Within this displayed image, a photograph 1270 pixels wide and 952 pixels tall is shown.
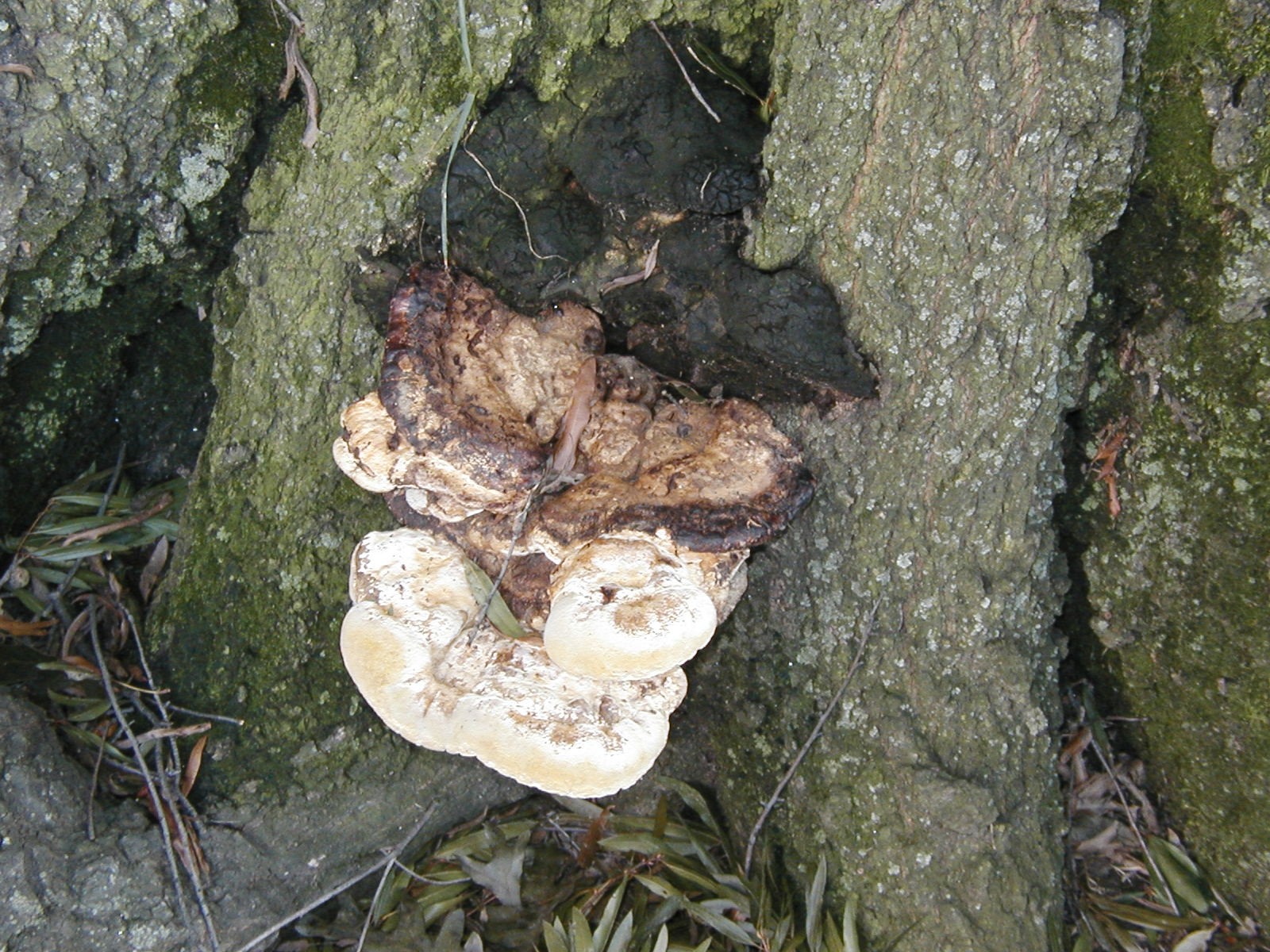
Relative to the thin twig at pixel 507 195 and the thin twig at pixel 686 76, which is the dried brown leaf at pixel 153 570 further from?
the thin twig at pixel 686 76

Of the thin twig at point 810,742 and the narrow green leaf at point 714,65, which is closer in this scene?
the narrow green leaf at point 714,65

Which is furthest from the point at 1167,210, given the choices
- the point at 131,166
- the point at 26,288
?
the point at 26,288

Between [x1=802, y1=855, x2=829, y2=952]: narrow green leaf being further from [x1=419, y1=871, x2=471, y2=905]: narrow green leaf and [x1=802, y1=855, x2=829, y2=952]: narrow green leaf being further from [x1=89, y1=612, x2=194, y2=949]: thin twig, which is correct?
[x1=89, y1=612, x2=194, y2=949]: thin twig

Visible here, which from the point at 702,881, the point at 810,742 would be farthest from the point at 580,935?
the point at 810,742

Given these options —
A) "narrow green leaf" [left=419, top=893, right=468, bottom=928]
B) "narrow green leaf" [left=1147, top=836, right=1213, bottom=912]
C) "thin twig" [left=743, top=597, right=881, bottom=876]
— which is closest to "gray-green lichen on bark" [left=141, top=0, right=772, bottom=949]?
"narrow green leaf" [left=419, top=893, right=468, bottom=928]

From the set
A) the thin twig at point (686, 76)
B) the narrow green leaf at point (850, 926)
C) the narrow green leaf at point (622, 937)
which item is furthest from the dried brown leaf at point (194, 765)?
the thin twig at point (686, 76)

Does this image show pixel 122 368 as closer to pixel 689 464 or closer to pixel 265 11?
pixel 265 11

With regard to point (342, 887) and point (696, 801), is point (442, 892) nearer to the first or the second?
point (342, 887)

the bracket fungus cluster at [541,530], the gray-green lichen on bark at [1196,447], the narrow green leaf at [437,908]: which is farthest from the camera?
the narrow green leaf at [437,908]
